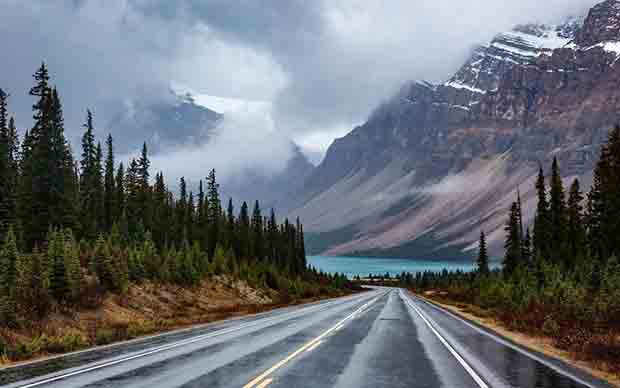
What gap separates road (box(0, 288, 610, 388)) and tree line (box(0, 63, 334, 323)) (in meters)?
7.60

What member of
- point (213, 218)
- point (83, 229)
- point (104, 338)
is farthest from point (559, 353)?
point (213, 218)

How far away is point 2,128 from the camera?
54.3m

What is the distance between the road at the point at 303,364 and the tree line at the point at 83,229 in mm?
7602

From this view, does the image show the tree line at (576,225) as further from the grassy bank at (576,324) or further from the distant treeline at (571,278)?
the grassy bank at (576,324)

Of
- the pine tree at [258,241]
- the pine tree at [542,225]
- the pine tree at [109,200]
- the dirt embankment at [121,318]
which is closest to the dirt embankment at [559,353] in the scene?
the dirt embankment at [121,318]

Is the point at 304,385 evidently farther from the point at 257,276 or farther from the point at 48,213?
the point at 257,276

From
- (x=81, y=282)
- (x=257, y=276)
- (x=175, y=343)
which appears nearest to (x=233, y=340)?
(x=175, y=343)

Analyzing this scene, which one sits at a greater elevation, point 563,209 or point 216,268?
point 563,209

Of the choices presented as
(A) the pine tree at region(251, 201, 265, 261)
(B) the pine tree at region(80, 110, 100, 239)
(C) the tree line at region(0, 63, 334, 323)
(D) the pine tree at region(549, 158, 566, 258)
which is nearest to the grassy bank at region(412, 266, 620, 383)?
(C) the tree line at region(0, 63, 334, 323)

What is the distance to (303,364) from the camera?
1420cm

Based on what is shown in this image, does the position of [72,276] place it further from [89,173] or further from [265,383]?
[89,173]

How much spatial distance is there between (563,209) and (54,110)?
190 feet

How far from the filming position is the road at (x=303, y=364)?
39.5ft

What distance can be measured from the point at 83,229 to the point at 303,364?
4715cm
